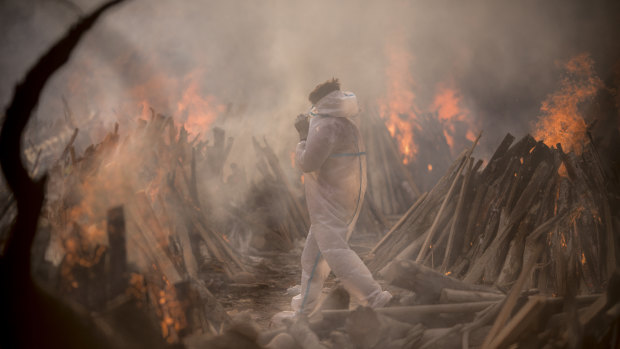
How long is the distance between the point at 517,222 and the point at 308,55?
6420mm

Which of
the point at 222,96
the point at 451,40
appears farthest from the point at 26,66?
the point at 451,40

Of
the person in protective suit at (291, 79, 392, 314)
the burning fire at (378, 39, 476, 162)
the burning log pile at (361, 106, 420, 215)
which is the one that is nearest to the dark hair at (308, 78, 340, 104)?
the person in protective suit at (291, 79, 392, 314)

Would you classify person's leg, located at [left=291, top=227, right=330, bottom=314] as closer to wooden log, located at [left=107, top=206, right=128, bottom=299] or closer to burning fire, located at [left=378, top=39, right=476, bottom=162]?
wooden log, located at [left=107, top=206, right=128, bottom=299]

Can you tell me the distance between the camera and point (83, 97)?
8.20ft

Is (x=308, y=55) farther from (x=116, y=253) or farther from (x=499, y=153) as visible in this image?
(x=116, y=253)

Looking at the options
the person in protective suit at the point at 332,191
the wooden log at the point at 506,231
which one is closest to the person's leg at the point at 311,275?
the person in protective suit at the point at 332,191

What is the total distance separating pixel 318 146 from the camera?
7.91ft

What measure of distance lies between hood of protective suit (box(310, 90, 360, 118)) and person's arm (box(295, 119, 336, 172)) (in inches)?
3.7

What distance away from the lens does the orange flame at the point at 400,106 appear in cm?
893

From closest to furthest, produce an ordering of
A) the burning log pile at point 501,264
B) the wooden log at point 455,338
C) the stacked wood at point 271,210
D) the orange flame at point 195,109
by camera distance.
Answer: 1. the burning log pile at point 501,264
2. the wooden log at point 455,338
3. the stacked wood at point 271,210
4. the orange flame at point 195,109

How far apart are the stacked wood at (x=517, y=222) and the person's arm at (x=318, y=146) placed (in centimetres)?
127

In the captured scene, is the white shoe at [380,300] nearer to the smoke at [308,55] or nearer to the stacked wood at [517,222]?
the stacked wood at [517,222]

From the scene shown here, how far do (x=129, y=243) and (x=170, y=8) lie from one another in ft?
17.7

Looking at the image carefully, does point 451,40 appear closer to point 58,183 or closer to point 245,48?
point 245,48
